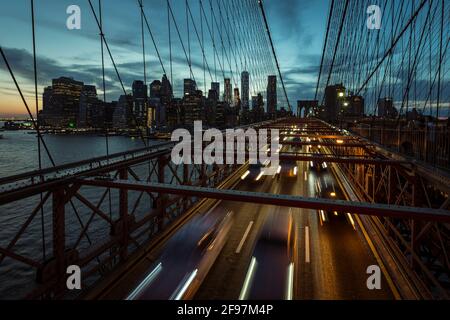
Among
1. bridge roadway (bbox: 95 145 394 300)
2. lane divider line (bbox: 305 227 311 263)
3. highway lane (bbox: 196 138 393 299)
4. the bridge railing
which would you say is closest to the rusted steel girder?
bridge roadway (bbox: 95 145 394 300)

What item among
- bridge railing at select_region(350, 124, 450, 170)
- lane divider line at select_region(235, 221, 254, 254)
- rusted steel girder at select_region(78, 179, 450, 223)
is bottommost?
lane divider line at select_region(235, 221, 254, 254)

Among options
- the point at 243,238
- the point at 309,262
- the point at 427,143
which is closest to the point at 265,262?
the point at 309,262

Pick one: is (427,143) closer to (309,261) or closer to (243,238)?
(309,261)

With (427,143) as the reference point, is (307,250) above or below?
below

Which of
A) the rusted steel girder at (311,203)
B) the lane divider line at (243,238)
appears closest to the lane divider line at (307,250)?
the lane divider line at (243,238)

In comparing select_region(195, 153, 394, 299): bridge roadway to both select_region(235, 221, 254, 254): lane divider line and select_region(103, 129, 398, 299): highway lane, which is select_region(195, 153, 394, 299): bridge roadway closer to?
select_region(103, 129, 398, 299): highway lane

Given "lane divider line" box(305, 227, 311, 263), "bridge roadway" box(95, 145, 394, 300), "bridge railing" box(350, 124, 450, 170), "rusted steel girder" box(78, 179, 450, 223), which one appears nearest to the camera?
"rusted steel girder" box(78, 179, 450, 223)

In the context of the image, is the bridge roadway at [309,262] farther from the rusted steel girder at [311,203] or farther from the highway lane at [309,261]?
the rusted steel girder at [311,203]

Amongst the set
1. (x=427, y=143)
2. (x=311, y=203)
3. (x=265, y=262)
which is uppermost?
(x=427, y=143)
